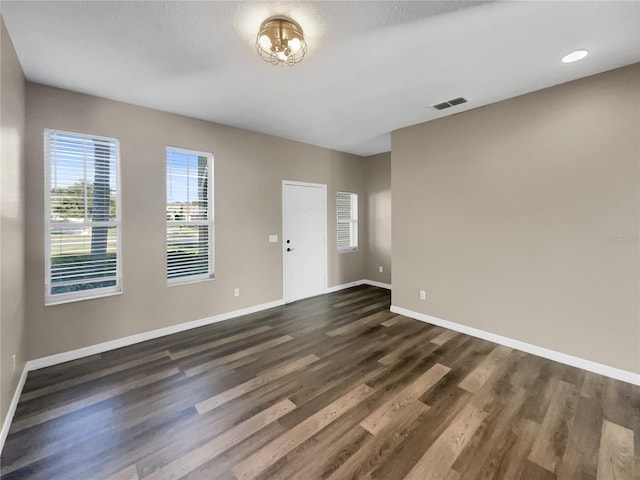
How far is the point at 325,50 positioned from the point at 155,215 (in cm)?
266

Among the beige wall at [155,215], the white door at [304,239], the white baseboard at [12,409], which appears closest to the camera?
the white baseboard at [12,409]

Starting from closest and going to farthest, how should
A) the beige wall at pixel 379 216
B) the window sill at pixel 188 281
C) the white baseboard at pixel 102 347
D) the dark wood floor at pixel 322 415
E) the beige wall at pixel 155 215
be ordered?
the dark wood floor at pixel 322 415, the white baseboard at pixel 102 347, the beige wall at pixel 155 215, the window sill at pixel 188 281, the beige wall at pixel 379 216

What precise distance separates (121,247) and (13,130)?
Answer: 1386 millimetres

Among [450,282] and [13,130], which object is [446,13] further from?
[13,130]

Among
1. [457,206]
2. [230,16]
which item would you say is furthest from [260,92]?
[457,206]

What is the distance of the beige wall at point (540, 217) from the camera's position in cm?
247

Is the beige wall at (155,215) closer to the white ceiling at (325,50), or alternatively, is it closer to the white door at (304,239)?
the white door at (304,239)

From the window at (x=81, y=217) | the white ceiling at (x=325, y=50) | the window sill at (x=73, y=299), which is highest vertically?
the white ceiling at (x=325, y=50)

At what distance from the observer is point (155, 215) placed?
3.36m

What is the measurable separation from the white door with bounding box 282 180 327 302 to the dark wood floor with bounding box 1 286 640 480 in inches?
70.4

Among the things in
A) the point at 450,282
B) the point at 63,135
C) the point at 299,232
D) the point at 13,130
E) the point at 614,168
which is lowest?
the point at 450,282

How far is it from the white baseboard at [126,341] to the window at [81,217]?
1.83 feet

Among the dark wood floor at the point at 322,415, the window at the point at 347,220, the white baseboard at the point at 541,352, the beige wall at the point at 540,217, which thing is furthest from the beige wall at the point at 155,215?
the white baseboard at the point at 541,352

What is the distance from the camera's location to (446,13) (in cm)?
181
